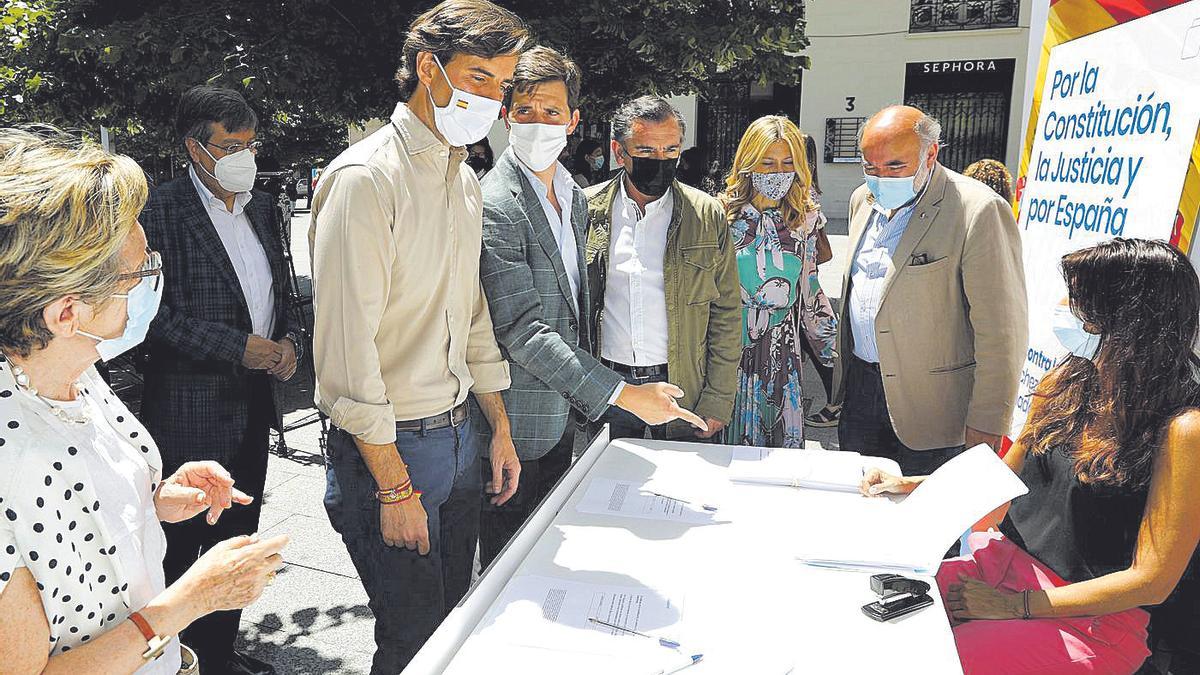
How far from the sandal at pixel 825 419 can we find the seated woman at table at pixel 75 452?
479 cm

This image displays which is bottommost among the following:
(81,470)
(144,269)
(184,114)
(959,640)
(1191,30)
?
(959,640)

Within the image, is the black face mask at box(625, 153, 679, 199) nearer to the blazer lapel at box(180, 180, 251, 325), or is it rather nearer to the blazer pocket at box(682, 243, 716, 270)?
the blazer pocket at box(682, 243, 716, 270)

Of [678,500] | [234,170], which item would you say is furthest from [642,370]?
[234,170]

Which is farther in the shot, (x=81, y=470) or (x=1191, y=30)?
(x=1191, y=30)

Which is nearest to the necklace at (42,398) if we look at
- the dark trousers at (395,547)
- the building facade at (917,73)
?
the dark trousers at (395,547)

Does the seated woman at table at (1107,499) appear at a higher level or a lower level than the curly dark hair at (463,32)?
lower

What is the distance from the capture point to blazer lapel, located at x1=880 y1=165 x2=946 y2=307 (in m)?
2.95

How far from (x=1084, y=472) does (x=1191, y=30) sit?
5.28 feet

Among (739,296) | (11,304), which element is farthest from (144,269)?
(739,296)

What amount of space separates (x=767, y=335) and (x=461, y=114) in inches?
69.2

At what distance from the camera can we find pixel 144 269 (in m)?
1.46

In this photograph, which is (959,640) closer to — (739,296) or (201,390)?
(739,296)

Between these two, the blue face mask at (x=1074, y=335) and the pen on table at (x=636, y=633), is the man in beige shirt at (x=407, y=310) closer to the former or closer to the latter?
the pen on table at (x=636, y=633)

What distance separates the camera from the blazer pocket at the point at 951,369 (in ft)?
9.76
